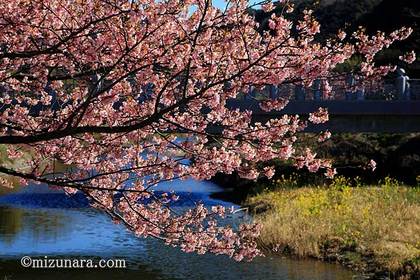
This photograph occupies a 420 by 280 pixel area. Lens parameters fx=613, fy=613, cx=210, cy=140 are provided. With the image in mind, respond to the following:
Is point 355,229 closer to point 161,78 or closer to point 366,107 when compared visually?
point 366,107

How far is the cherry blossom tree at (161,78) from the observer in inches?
236

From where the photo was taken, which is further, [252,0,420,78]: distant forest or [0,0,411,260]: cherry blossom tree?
[252,0,420,78]: distant forest

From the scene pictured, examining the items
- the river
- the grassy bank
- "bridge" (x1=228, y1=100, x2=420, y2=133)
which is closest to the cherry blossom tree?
the river

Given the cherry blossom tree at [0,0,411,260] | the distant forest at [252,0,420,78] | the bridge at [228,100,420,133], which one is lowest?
the cherry blossom tree at [0,0,411,260]

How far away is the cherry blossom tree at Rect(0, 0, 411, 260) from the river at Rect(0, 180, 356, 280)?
665 centimetres

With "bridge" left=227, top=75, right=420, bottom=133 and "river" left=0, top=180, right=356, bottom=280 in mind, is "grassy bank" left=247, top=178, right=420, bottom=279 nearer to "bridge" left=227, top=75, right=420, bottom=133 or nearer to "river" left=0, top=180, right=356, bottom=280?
"river" left=0, top=180, right=356, bottom=280

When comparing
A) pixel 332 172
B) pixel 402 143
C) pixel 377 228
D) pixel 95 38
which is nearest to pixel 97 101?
pixel 95 38

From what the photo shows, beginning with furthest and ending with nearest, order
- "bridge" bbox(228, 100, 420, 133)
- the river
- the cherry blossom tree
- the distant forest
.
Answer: the distant forest < "bridge" bbox(228, 100, 420, 133) < the river < the cherry blossom tree

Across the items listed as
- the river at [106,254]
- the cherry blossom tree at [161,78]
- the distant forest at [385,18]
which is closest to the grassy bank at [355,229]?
the river at [106,254]

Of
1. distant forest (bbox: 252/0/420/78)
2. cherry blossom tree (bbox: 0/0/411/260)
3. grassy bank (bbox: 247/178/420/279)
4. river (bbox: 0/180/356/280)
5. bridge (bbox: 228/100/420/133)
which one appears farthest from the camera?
distant forest (bbox: 252/0/420/78)

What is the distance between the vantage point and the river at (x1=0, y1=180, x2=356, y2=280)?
48.8 feet

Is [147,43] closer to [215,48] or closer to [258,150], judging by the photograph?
[215,48]

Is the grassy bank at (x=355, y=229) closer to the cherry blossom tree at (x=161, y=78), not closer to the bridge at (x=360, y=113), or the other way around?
the bridge at (x=360, y=113)

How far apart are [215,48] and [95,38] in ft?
5.17
